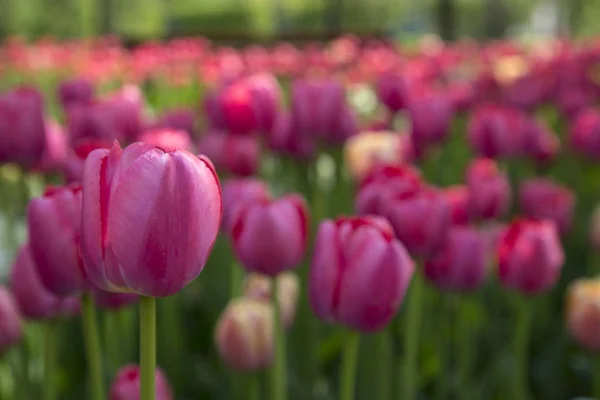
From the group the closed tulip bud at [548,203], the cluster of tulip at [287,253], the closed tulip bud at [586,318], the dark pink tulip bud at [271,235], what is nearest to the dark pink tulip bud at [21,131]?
the cluster of tulip at [287,253]

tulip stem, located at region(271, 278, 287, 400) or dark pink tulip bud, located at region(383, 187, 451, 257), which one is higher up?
dark pink tulip bud, located at region(383, 187, 451, 257)

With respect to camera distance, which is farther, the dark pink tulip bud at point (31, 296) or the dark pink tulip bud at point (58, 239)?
the dark pink tulip bud at point (31, 296)

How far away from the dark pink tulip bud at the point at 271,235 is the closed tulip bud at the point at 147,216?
0.43m

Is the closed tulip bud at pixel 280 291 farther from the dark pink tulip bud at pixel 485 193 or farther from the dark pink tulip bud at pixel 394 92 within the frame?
the dark pink tulip bud at pixel 394 92

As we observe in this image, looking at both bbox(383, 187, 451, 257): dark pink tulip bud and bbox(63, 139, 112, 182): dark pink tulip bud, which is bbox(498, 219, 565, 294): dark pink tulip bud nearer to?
bbox(383, 187, 451, 257): dark pink tulip bud

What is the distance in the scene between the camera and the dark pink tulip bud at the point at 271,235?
3.62 feet

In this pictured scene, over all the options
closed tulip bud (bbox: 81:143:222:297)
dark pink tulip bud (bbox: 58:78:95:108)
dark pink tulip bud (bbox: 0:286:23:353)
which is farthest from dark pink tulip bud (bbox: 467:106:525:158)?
closed tulip bud (bbox: 81:143:222:297)

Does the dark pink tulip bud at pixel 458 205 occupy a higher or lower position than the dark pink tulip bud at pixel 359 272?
lower

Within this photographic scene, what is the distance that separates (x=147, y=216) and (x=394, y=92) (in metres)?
1.99

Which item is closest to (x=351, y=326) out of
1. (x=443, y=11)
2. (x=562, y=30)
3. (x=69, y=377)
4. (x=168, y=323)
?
(x=168, y=323)

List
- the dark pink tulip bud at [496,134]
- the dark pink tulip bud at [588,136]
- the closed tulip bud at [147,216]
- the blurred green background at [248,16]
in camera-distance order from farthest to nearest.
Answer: the blurred green background at [248,16] < the dark pink tulip bud at [588,136] < the dark pink tulip bud at [496,134] < the closed tulip bud at [147,216]

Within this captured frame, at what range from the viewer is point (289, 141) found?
6.46 ft

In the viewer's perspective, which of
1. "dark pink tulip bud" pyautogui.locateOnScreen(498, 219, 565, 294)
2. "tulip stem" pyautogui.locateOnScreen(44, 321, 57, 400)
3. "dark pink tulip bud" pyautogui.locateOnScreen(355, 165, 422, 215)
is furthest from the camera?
"dark pink tulip bud" pyautogui.locateOnScreen(498, 219, 565, 294)

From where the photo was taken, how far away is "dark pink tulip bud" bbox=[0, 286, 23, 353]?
117 centimetres
